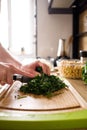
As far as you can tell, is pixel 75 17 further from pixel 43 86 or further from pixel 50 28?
pixel 43 86

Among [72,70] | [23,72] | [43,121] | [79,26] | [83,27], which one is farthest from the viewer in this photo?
[79,26]

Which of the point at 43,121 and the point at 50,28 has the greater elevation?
the point at 50,28

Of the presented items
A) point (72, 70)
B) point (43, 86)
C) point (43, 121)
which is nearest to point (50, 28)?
point (72, 70)

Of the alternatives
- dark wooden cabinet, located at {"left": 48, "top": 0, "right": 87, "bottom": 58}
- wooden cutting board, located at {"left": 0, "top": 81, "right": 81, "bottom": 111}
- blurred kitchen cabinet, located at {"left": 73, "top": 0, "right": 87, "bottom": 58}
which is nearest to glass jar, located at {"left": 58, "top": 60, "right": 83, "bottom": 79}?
wooden cutting board, located at {"left": 0, "top": 81, "right": 81, "bottom": 111}

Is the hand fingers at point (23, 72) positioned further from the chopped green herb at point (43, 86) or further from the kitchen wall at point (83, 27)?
the kitchen wall at point (83, 27)

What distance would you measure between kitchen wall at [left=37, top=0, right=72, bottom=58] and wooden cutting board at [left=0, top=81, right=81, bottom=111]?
2.45 m

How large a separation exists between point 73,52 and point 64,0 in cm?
92

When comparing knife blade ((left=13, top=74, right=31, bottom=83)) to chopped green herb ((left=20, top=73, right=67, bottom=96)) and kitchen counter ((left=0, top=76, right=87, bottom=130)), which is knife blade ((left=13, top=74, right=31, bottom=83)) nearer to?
chopped green herb ((left=20, top=73, right=67, bottom=96))

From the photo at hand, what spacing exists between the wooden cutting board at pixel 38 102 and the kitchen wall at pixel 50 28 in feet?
8.03

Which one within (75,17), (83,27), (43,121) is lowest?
(43,121)

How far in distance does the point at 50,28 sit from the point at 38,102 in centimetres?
261

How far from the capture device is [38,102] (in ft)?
2.08

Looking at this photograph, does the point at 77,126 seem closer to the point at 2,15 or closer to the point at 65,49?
the point at 65,49

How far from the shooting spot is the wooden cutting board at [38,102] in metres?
0.59
